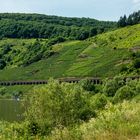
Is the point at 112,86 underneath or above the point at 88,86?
above

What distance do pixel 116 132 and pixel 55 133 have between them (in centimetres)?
270

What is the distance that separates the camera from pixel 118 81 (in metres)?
173

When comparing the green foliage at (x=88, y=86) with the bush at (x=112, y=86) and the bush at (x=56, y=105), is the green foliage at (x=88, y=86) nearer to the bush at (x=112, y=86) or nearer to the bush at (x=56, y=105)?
the bush at (x=112, y=86)

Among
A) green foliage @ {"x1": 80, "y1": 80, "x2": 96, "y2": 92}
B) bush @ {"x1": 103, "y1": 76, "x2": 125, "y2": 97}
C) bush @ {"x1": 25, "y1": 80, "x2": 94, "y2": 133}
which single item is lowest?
green foliage @ {"x1": 80, "y1": 80, "x2": 96, "y2": 92}

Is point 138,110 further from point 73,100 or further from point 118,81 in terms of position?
point 118,81

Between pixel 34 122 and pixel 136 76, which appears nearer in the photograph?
pixel 34 122

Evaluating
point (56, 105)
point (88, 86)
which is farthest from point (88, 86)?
point (56, 105)

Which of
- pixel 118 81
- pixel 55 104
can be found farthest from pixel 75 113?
pixel 118 81

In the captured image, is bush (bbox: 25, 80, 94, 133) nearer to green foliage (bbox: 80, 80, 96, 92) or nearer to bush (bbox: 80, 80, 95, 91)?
bush (bbox: 80, 80, 95, 91)

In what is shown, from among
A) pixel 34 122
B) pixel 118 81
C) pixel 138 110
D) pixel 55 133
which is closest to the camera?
pixel 55 133

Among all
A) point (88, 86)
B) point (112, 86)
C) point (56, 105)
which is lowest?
point (88, 86)

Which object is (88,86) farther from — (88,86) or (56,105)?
(56,105)

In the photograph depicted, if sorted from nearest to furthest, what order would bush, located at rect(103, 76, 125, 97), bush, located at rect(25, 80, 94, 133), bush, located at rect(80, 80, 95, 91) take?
bush, located at rect(25, 80, 94, 133)
bush, located at rect(103, 76, 125, 97)
bush, located at rect(80, 80, 95, 91)

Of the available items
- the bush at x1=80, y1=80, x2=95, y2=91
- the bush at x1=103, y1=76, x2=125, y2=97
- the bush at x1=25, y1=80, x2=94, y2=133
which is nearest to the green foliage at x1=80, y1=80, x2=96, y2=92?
the bush at x1=80, y1=80, x2=95, y2=91
